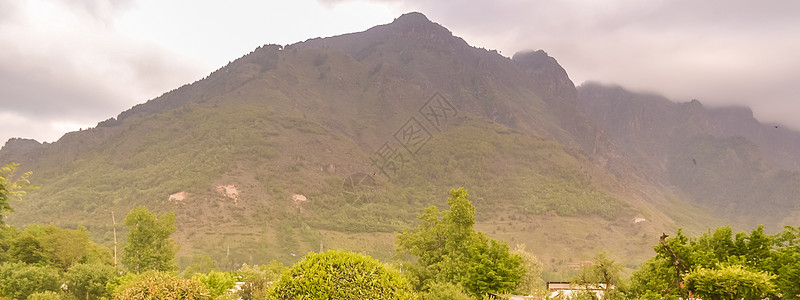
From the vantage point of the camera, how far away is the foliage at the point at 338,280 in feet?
63.1

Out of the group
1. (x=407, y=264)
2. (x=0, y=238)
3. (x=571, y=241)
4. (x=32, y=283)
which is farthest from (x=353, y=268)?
(x=571, y=241)

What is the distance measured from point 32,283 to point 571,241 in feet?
616

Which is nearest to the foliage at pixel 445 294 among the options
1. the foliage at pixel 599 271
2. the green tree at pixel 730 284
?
the foliage at pixel 599 271

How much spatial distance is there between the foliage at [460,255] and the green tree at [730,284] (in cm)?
1485

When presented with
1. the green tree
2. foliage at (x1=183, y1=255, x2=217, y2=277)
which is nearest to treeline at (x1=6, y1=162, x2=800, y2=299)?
the green tree

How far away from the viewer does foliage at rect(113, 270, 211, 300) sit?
23.2 meters

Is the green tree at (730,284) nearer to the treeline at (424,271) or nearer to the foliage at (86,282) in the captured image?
the treeline at (424,271)

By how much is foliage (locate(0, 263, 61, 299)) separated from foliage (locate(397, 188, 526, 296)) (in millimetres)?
33130

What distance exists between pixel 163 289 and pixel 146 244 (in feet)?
104

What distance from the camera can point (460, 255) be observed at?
36656 mm

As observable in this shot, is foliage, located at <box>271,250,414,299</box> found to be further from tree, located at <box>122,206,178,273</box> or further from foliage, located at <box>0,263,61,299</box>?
tree, located at <box>122,206,178,273</box>

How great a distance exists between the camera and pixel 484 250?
35.2 m

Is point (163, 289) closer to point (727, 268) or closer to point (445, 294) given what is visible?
point (445, 294)

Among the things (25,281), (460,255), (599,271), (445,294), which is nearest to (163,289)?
(445,294)
